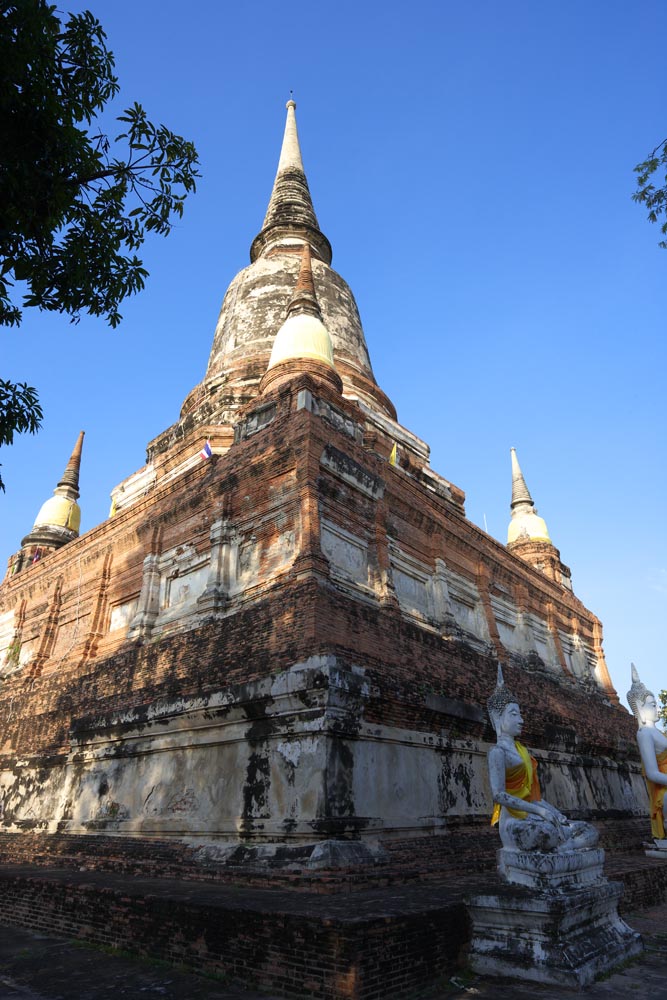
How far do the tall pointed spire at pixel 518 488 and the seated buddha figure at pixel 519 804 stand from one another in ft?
75.6

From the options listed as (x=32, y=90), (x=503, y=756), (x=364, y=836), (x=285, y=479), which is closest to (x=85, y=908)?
(x=364, y=836)

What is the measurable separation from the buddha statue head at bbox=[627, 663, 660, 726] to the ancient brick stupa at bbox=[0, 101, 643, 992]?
1.48 metres

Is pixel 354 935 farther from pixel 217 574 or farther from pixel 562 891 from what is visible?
pixel 217 574

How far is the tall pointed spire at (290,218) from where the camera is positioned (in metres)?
25.2

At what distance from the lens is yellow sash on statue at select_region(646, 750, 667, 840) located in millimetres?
10570

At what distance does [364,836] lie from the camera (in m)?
7.06

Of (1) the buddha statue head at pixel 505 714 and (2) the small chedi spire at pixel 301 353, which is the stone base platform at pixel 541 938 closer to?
(1) the buddha statue head at pixel 505 714

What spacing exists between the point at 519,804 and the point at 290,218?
967 inches

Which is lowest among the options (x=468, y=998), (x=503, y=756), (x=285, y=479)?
(x=468, y=998)

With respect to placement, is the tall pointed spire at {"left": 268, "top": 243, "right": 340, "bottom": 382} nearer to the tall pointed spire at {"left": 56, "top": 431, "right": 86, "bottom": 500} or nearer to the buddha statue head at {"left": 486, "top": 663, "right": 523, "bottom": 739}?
the buddha statue head at {"left": 486, "top": 663, "right": 523, "bottom": 739}

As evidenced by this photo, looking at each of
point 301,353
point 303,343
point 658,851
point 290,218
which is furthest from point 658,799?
point 290,218

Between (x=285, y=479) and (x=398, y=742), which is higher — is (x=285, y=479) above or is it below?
above

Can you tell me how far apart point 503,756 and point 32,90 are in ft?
23.6

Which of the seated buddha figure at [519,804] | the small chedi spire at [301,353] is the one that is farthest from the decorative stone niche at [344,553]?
the small chedi spire at [301,353]
